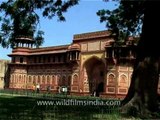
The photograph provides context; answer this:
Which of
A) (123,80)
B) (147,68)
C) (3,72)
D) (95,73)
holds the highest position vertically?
(3,72)

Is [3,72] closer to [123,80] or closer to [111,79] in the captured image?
[111,79]

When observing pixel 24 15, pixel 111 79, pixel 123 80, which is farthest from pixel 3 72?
pixel 24 15

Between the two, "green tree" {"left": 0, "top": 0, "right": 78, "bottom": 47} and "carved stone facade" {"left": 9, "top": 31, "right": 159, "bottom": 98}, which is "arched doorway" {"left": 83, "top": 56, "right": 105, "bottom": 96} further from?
"green tree" {"left": 0, "top": 0, "right": 78, "bottom": 47}

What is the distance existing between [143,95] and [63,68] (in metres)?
44.7

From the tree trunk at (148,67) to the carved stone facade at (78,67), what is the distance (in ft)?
87.7

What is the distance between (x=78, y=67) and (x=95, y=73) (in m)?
2.56

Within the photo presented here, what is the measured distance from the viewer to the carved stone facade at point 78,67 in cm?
4728

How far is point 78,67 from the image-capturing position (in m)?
52.9

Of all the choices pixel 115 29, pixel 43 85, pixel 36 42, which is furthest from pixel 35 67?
pixel 36 42

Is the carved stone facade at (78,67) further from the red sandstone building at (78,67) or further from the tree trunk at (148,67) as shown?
the tree trunk at (148,67)

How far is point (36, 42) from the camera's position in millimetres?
14820

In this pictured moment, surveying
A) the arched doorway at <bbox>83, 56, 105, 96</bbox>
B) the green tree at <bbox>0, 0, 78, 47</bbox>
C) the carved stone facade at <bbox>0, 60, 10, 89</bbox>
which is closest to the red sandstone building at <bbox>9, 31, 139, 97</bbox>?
the arched doorway at <bbox>83, 56, 105, 96</bbox>

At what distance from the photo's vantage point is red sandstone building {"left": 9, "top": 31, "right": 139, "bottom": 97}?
47.3m

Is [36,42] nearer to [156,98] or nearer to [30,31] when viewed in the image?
[30,31]
